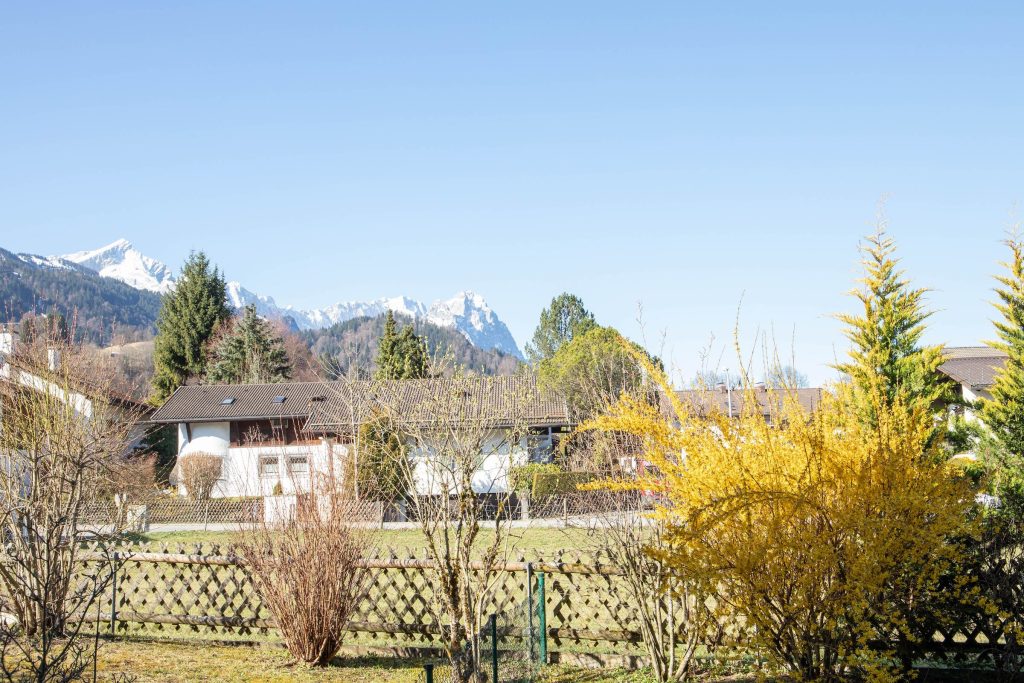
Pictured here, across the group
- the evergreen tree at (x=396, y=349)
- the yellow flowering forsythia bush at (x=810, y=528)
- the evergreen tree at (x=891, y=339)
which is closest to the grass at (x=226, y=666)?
the yellow flowering forsythia bush at (x=810, y=528)

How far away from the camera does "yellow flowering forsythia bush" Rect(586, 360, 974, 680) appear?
544 centimetres

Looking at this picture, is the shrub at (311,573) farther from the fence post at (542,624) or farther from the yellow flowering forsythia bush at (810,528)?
the yellow flowering forsythia bush at (810,528)

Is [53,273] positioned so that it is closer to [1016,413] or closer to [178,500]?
[178,500]

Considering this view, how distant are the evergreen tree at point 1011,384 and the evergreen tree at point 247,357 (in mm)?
36915

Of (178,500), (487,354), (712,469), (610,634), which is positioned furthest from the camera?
(487,354)

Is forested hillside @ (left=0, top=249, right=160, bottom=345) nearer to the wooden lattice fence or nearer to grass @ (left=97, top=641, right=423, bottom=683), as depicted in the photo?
the wooden lattice fence

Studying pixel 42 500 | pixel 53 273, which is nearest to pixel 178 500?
pixel 42 500

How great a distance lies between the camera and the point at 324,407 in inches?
1362

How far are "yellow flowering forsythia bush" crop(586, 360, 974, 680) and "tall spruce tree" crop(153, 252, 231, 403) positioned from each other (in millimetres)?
46123

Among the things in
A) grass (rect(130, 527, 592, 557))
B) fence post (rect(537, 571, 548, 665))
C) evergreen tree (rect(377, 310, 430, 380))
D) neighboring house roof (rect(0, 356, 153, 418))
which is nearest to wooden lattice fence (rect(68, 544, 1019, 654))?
fence post (rect(537, 571, 548, 665))

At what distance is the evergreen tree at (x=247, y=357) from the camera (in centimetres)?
4553

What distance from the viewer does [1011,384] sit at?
55.9 feet

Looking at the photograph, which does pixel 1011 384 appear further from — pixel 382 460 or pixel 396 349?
pixel 396 349

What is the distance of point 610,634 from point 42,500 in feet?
18.3
